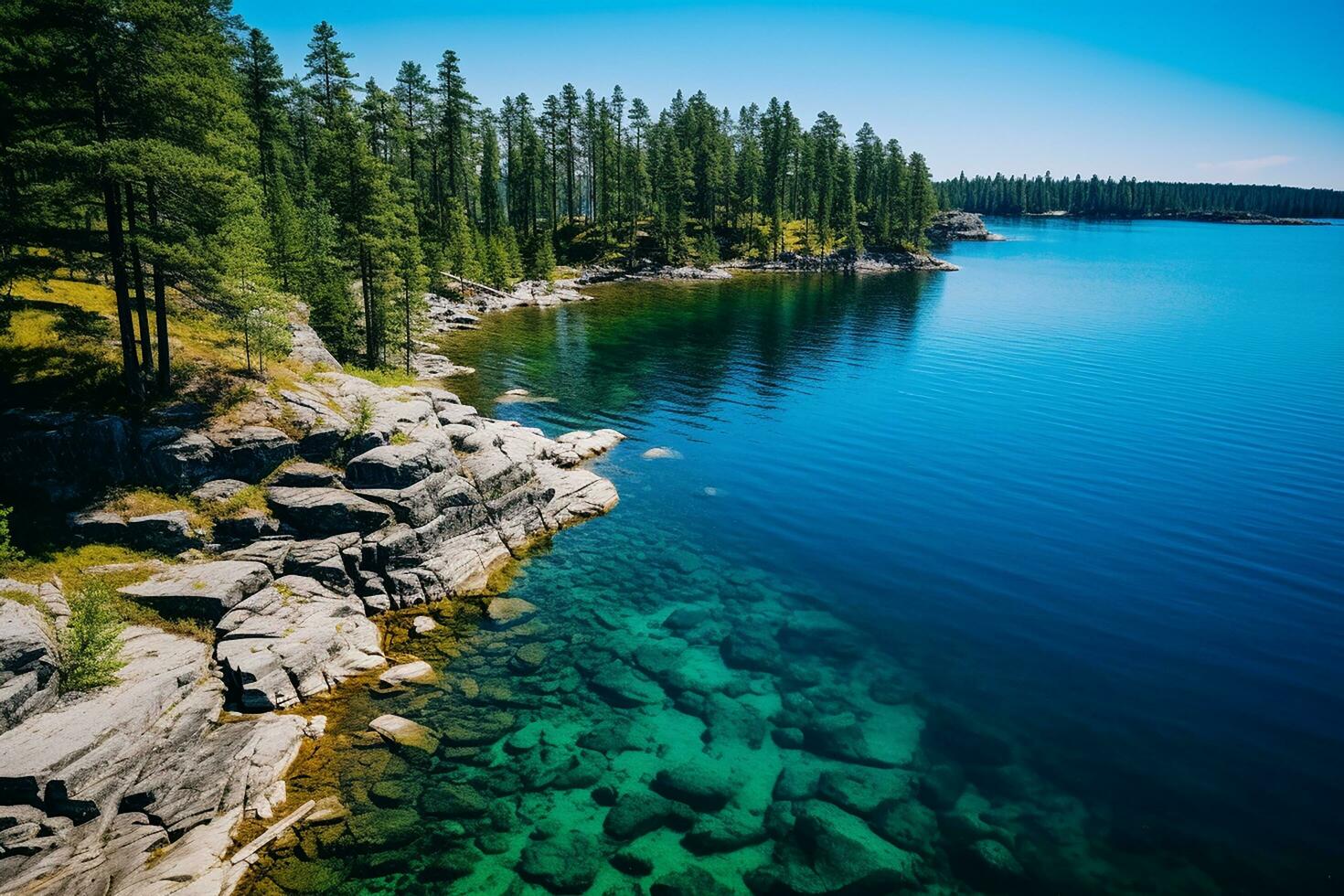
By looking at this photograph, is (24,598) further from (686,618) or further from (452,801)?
(686,618)

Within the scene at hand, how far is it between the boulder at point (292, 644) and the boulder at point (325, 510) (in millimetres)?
2338

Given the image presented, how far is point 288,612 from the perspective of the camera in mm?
21531

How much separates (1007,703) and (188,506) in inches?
1106

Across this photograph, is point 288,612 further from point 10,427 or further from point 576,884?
point 576,884

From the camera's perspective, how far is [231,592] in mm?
21016

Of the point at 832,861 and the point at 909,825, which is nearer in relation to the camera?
the point at 832,861

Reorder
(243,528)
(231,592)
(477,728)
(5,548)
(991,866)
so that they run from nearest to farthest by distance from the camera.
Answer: (991,866), (477,728), (5,548), (231,592), (243,528)

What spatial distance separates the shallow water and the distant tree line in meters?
14.5

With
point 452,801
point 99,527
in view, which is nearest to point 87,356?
point 99,527

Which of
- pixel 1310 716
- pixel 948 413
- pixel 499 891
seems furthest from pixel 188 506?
pixel 948 413

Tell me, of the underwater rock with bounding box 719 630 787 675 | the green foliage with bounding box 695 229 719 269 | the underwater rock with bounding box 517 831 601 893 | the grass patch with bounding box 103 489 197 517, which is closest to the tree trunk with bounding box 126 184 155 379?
the grass patch with bounding box 103 489 197 517

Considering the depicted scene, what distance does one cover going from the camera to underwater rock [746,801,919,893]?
14312mm

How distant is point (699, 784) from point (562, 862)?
394 cm

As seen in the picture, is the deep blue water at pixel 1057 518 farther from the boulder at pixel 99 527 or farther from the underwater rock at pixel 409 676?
the boulder at pixel 99 527
